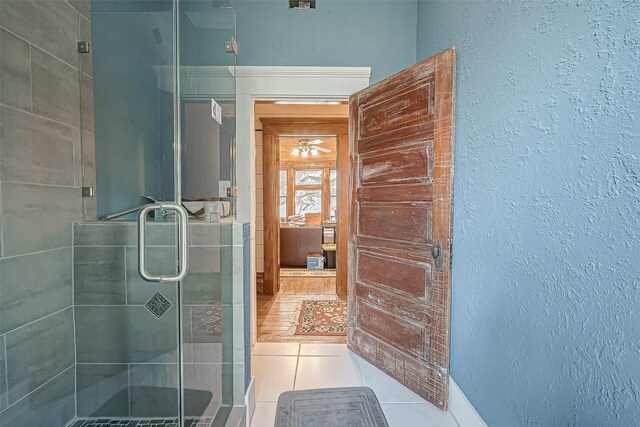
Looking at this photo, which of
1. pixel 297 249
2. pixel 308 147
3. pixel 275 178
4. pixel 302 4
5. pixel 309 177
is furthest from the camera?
pixel 309 177

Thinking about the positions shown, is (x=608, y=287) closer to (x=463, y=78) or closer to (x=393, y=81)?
(x=463, y=78)

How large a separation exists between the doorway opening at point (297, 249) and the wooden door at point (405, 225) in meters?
0.54

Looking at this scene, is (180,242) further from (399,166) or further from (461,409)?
(461,409)

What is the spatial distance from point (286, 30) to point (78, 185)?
1.84 meters

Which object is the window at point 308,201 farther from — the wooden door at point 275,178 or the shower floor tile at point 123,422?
the shower floor tile at point 123,422

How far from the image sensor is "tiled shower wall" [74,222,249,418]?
4.95 ft

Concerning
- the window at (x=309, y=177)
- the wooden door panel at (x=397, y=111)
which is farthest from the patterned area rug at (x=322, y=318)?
the window at (x=309, y=177)

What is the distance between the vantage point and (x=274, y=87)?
228cm

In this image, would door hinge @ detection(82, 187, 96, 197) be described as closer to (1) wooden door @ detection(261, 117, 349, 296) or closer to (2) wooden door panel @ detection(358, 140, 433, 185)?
(2) wooden door panel @ detection(358, 140, 433, 185)

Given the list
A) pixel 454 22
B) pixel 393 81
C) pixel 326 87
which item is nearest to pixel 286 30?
pixel 326 87

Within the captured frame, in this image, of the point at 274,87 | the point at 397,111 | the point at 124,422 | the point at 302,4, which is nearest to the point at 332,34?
the point at 302,4

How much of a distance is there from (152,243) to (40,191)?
54cm

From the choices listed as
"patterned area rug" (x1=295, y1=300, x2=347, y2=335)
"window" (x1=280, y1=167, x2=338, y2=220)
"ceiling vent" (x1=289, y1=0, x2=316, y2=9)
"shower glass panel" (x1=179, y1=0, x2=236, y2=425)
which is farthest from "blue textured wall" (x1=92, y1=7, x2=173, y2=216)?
"window" (x1=280, y1=167, x2=338, y2=220)

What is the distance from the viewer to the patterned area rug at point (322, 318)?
2752mm
